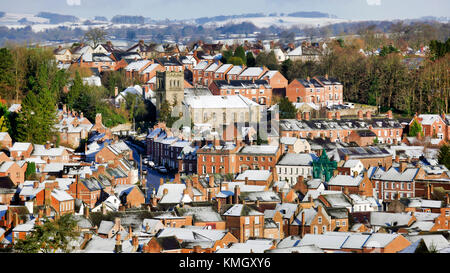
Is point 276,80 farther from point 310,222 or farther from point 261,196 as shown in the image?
point 310,222

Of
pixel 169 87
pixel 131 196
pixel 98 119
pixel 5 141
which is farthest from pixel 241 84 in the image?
pixel 131 196

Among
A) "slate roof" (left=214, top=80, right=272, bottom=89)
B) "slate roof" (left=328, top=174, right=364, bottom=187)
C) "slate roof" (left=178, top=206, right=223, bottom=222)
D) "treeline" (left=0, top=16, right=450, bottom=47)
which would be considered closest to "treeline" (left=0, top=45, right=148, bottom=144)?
"slate roof" (left=214, top=80, right=272, bottom=89)

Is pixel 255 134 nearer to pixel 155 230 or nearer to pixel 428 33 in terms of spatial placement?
pixel 155 230

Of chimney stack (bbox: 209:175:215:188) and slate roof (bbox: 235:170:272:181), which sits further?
slate roof (bbox: 235:170:272:181)

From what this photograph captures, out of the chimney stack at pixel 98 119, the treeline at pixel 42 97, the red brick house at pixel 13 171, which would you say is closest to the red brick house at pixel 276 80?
the treeline at pixel 42 97

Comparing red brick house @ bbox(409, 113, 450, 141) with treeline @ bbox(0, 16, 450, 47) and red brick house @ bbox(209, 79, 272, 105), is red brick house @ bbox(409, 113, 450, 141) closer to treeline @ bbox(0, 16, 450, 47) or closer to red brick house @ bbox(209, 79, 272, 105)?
red brick house @ bbox(209, 79, 272, 105)
